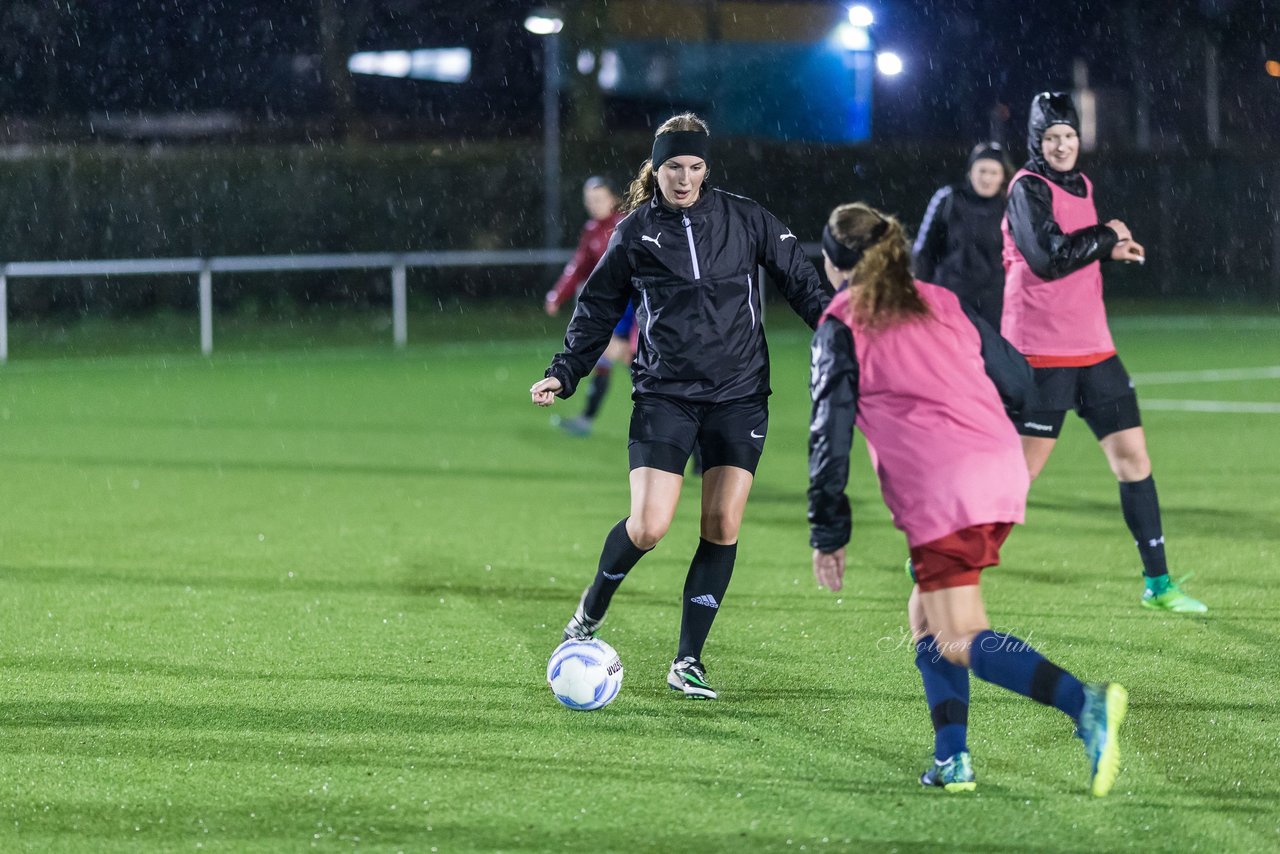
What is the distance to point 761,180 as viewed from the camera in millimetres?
31156

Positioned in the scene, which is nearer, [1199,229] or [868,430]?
[868,430]

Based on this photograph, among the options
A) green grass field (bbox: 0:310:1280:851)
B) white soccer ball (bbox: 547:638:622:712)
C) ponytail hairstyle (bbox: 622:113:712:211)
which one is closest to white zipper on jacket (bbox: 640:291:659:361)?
ponytail hairstyle (bbox: 622:113:712:211)

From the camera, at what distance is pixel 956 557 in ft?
14.9

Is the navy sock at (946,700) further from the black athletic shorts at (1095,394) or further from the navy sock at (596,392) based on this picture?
the navy sock at (596,392)

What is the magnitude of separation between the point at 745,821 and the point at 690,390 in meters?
1.71

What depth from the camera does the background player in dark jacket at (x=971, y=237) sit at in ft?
28.9

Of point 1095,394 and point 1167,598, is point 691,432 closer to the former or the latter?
point 1095,394

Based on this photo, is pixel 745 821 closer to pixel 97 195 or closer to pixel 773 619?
pixel 773 619

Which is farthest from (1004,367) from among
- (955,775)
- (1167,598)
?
(1167,598)

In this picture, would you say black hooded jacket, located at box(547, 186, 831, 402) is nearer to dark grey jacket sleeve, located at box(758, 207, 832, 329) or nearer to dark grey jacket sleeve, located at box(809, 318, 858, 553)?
dark grey jacket sleeve, located at box(758, 207, 832, 329)

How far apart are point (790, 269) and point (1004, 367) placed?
4.57 ft

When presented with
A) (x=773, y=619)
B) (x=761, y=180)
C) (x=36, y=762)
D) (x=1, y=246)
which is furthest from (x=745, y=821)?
(x=761, y=180)

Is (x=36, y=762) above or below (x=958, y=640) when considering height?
below

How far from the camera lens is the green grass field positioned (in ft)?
15.0
